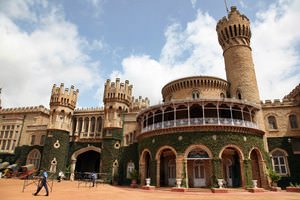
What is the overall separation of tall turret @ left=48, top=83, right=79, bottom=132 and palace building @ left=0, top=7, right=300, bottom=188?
0.16m

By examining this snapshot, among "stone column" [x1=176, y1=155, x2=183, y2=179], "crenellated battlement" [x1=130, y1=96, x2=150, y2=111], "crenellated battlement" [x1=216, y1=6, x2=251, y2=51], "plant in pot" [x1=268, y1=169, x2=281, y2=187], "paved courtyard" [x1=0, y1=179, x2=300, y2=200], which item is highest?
"crenellated battlement" [x1=216, y1=6, x2=251, y2=51]

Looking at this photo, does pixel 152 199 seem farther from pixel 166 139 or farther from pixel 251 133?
pixel 251 133

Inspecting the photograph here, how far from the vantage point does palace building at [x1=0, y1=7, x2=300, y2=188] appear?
2416 cm

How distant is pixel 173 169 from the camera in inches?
1066

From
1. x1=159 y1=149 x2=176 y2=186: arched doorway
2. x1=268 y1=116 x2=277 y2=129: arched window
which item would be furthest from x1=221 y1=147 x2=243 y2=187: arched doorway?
x1=268 y1=116 x2=277 y2=129: arched window

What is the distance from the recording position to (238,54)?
33375 mm

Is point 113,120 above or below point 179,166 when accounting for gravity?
above

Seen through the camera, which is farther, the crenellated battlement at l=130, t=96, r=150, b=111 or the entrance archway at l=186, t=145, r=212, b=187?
the crenellated battlement at l=130, t=96, r=150, b=111

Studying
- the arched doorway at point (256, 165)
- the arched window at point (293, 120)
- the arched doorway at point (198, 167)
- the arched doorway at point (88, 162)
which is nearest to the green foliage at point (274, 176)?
the arched doorway at point (256, 165)

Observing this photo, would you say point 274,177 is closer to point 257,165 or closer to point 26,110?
point 257,165

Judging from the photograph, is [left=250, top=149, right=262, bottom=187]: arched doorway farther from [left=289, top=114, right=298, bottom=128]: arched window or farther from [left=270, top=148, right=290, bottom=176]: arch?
[left=289, top=114, right=298, bottom=128]: arched window

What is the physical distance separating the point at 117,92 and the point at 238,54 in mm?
19962

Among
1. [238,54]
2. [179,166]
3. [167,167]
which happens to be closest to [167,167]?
[167,167]

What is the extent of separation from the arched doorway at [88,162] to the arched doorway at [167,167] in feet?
53.8
